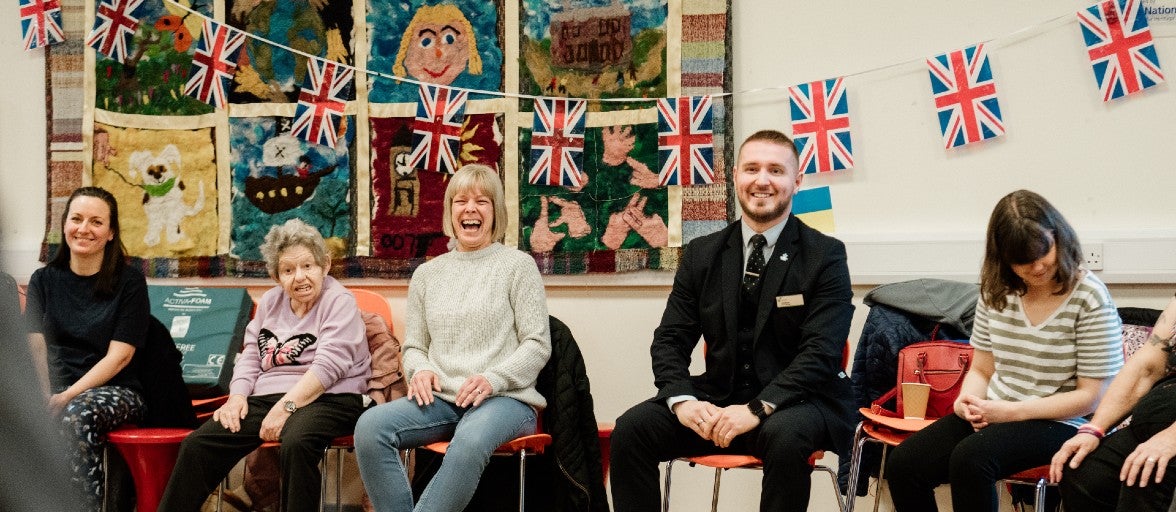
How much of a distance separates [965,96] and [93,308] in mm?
2945

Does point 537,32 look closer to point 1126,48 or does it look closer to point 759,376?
point 759,376

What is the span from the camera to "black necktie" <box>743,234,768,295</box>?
9.32ft

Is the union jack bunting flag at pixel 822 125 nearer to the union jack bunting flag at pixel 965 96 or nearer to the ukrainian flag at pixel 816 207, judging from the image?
the ukrainian flag at pixel 816 207

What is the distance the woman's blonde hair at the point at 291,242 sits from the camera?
11.0 ft

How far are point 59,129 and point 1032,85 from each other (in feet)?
12.4

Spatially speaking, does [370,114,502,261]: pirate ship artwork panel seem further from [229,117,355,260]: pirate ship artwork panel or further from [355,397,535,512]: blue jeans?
[355,397,535,512]: blue jeans

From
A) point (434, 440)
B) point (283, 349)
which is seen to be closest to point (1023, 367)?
point (434, 440)

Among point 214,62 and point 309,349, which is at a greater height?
point 214,62

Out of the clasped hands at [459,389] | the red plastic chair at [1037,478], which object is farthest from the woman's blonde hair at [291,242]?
the red plastic chair at [1037,478]

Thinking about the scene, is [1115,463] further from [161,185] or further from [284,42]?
[161,185]

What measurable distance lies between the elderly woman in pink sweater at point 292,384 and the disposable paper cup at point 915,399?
1652 mm

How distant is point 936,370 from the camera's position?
2.89 m

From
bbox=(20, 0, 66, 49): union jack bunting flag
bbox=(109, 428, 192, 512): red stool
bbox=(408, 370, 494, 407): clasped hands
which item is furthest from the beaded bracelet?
bbox=(20, 0, 66, 49): union jack bunting flag

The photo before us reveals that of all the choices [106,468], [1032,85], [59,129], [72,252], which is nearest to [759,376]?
[1032,85]
